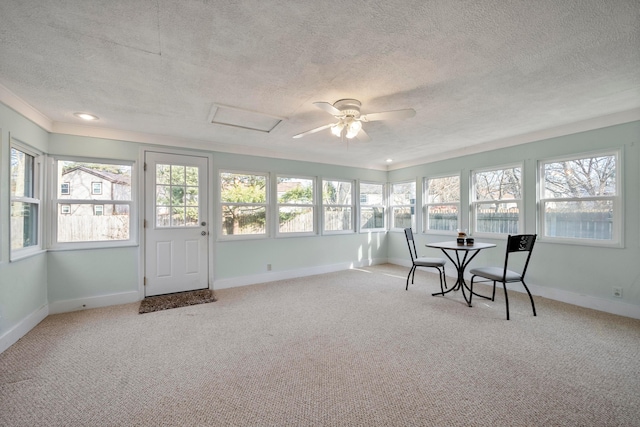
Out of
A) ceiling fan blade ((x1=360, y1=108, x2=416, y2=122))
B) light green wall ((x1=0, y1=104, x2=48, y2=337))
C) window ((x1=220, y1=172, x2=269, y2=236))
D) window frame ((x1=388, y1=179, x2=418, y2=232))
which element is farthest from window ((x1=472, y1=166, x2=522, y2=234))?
light green wall ((x1=0, y1=104, x2=48, y2=337))

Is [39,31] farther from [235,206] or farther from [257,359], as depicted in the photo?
[235,206]

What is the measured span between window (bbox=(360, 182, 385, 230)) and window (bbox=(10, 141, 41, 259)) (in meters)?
5.18

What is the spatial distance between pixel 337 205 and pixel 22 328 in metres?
4.73

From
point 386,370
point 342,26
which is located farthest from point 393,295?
point 342,26

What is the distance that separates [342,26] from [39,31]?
6.20ft

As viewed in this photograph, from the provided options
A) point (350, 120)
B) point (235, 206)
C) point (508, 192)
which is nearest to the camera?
point (350, 120)

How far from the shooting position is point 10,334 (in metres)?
2.53

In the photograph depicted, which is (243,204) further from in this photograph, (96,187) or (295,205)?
(96,187)

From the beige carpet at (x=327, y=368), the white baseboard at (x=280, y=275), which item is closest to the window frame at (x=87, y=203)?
the beige carpet at (x=327, y=368)

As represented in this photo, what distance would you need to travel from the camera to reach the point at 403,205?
20.3ft

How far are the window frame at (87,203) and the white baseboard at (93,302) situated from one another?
668mm

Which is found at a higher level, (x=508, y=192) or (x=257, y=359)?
(x=508, y=192)

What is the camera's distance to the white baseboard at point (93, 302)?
132 inches

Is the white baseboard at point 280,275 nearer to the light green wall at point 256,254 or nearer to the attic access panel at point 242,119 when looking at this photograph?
the light green wall at point 256,254
